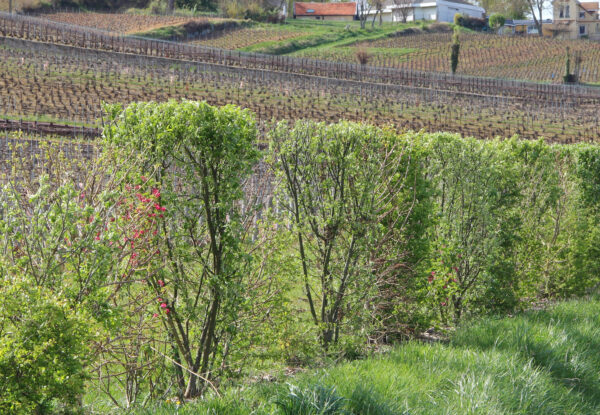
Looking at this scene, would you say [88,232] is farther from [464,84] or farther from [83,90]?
[464,84]

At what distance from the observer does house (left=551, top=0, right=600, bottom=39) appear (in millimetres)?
107625

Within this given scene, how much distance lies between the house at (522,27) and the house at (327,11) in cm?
2497

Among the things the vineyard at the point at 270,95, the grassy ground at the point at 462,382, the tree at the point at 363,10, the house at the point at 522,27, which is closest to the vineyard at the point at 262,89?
the vineyard at the point at 270,95

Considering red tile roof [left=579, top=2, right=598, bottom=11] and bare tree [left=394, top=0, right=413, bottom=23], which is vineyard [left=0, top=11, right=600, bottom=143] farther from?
red tile roof [left=579, top=2, right=598, bottom=11]

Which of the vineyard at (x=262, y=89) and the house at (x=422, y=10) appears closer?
the vineyard at (x=262, y=89)

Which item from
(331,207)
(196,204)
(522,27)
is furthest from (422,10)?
(196,204)

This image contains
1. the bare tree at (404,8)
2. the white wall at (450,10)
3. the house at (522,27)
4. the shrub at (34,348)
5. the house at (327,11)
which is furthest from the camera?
the white wall at (450,10)

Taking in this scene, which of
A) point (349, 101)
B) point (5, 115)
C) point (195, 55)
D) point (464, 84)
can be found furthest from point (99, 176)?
point (464, 84)

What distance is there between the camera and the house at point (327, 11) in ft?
360

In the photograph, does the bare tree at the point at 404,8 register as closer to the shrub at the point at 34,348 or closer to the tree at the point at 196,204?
the tree at the point at 196,204

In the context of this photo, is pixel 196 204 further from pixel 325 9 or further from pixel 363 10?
pixel 325 9

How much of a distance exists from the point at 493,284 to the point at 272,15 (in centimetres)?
9518

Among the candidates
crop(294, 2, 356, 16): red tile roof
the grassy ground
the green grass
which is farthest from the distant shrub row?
crop(294, 2, 356, 16): red tile roof

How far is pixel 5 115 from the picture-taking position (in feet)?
93.9
